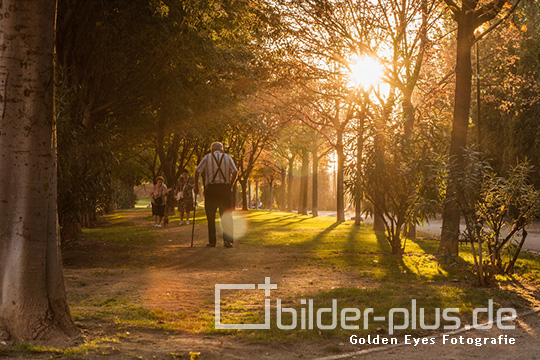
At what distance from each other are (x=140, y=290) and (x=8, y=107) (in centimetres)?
349

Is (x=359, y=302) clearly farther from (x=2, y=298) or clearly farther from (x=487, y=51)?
(x=487, y=51)

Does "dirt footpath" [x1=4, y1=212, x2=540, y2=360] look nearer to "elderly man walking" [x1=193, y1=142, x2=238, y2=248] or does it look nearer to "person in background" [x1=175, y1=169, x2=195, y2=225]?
"elderly man walking" [x1=193, y1=142, x2=238, y2=248]

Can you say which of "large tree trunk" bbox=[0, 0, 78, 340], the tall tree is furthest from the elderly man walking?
"large tree trunk" bbox=[0, 0, 78, 340]

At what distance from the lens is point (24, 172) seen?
201 inches

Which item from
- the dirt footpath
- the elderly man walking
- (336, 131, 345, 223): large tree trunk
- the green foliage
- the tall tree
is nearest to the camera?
the dirt footpath

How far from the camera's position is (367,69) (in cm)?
2014

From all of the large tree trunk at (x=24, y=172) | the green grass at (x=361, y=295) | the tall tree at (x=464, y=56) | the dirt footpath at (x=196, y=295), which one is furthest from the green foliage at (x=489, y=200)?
→ the large tree trunk at (x=24, y=172)

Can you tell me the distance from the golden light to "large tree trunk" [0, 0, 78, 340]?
14552 mm

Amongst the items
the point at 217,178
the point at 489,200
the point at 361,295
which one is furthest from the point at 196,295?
the point at 217,178

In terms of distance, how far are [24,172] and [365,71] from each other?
16.7m

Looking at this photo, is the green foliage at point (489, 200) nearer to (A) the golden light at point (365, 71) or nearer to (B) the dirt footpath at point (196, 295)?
(B) the dirt footpath at point (196, 295)

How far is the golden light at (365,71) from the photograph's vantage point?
19.0 metres

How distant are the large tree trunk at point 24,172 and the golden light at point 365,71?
14.6m

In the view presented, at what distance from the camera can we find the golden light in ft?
62.4
